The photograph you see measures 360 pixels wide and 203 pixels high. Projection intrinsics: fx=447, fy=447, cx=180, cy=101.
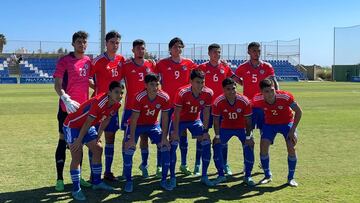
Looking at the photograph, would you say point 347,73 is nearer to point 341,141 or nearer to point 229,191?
point 341,141

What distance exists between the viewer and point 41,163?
8.29m

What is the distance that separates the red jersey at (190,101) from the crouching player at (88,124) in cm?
107

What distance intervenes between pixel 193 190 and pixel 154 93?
1.55 meters

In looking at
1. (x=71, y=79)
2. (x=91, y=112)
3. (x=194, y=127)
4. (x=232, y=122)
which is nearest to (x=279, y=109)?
(x=232, y=122)

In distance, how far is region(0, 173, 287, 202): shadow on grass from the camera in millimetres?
6113

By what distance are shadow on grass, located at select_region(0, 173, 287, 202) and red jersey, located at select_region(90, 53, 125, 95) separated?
1582 millimetres

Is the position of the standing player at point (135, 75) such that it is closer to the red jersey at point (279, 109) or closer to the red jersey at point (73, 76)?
the red jersey at point (73, 76)

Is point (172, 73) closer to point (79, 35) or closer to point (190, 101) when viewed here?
point (190, 101)

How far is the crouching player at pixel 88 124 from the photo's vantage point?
19.9 ft

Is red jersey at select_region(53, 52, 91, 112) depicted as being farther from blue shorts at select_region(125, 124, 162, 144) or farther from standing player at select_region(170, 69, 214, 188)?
standing player at select_region(170, 69, 214, 188)

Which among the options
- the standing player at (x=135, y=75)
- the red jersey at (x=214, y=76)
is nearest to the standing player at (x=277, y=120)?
the red jersey at (x=214, y=76)

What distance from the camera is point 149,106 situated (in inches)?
265

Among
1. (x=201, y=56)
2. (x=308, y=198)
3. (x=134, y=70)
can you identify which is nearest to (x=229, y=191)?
(x=308, y=198)

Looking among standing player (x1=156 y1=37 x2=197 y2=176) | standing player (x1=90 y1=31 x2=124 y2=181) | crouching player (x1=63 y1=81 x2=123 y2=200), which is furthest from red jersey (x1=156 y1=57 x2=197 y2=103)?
crouching player (x1=63 y1=81 x2=123 y2=200)
